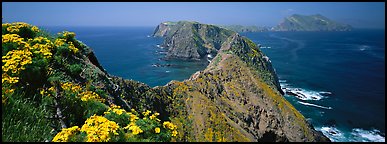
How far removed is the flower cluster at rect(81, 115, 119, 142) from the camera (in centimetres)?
825

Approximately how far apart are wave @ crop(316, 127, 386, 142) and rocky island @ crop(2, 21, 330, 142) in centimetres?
587

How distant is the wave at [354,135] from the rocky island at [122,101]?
5868mm

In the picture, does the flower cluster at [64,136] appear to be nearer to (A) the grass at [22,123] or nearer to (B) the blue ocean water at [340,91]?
(A) the grass at [22,123]

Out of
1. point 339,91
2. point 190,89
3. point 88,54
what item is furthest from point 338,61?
point 88,54

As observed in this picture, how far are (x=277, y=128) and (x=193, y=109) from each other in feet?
58.5

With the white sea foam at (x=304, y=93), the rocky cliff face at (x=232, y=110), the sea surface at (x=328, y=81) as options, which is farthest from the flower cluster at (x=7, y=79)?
the white sea foam at (x=304, y=93)

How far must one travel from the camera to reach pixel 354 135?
6169cm

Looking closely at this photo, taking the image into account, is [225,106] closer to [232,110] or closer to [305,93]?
[232,110]

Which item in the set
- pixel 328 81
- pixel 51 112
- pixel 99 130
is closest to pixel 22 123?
pixel 51 112

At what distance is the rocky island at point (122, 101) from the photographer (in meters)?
9.50

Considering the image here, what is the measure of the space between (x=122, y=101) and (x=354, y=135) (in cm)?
5609

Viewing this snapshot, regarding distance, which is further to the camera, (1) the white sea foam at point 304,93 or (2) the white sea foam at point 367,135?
(1) the white sea foam at point 304,93

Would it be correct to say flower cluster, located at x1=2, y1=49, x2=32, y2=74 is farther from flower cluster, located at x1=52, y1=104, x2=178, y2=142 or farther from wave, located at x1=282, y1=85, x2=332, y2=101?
wave, located at x1=282, y1=85, x2=332, y2=101

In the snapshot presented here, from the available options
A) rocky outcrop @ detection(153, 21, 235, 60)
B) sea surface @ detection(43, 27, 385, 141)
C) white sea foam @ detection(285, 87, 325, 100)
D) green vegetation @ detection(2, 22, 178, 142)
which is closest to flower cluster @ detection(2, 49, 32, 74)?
green vegetation @ detection(2, 22, 178, 142)
